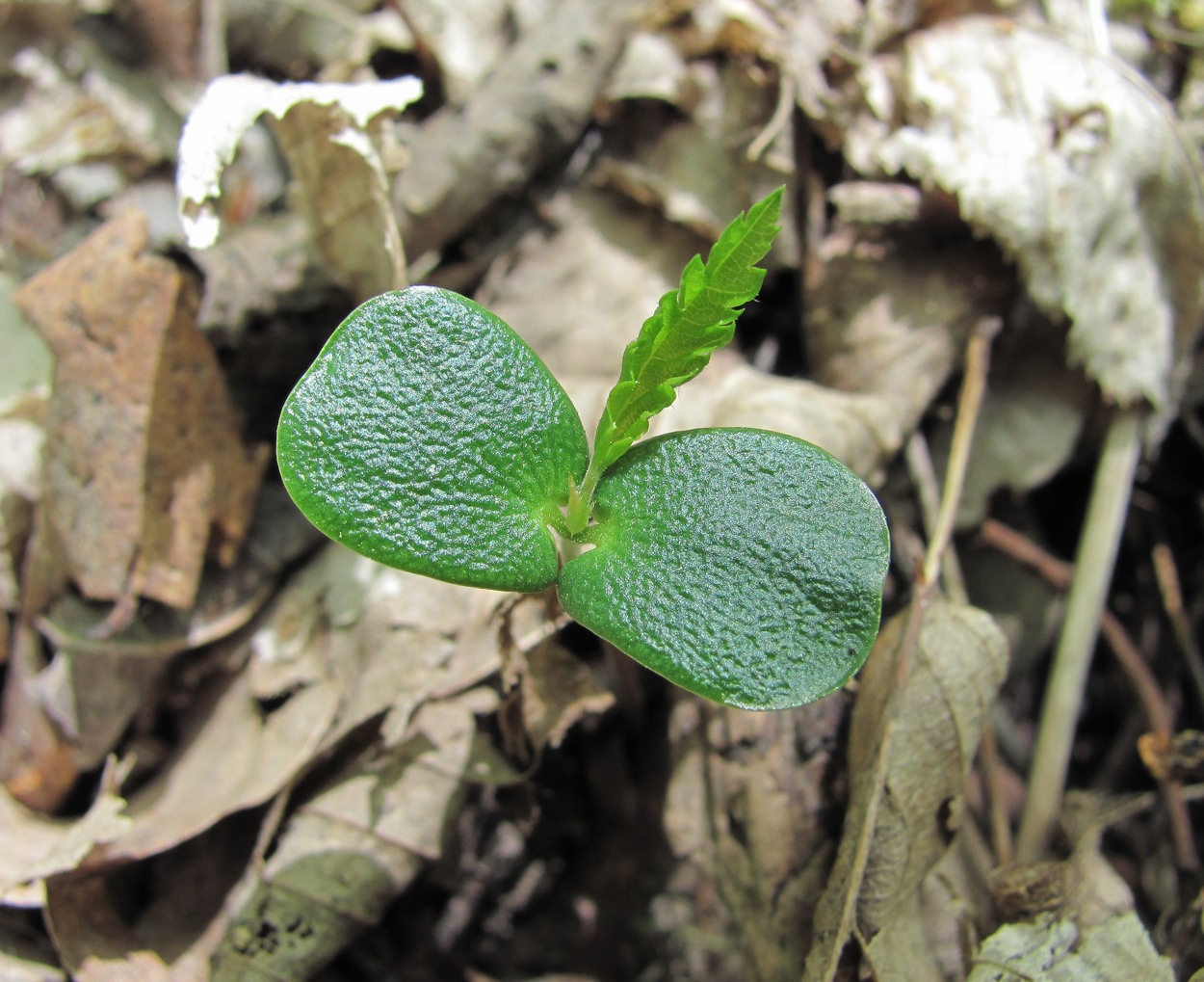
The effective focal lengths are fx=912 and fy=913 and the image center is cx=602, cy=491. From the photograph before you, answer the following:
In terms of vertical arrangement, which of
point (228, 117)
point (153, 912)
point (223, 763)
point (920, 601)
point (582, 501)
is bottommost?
point (153, 912)

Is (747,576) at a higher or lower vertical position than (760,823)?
higher

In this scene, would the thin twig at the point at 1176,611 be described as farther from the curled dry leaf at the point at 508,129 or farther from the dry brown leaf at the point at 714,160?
the curled dry leaf at the point at 508,129

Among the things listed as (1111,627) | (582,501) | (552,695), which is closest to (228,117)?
(582,501)

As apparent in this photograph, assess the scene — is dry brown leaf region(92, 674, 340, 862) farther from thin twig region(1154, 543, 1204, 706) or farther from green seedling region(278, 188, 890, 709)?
thin twig region(1154, 543, 1204, 706)

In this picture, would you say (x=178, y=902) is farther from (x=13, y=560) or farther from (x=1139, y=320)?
(x=1139, y=320)

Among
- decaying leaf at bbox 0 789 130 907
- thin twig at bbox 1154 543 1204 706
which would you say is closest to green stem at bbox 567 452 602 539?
→ decaying leaf at bbox 0 789 130 907

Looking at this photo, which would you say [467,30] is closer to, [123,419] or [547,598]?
[123,419]

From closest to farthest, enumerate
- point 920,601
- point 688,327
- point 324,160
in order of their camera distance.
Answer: point 688,327, point 920,601, point 324,160
